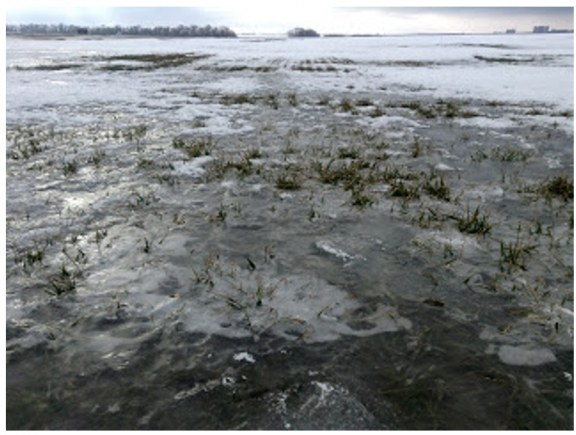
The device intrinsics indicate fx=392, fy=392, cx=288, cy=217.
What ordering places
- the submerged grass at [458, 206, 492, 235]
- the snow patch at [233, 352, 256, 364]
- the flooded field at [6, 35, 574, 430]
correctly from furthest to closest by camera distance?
the submerged grass at [458, 206, 492, 235] < the snow patch at [233, 352, 256, 364] < the flooded field at [6, 35, 574, 430]

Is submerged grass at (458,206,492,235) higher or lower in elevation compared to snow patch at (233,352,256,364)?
higher

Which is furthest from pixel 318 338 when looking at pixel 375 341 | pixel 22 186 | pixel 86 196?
pixel 22 186

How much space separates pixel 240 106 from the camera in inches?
466

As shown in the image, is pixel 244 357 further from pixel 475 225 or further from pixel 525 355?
pixel 475 225

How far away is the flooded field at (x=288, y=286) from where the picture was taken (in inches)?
87.9

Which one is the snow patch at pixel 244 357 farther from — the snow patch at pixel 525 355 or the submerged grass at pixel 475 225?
the submerged grass at pixel 475 225

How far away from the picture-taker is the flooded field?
2232 mm

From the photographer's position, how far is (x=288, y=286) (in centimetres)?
328

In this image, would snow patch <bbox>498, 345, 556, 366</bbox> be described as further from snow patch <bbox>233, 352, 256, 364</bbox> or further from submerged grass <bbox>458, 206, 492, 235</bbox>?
submerged grass <bbox>458, 206, 492, 235</bbox>

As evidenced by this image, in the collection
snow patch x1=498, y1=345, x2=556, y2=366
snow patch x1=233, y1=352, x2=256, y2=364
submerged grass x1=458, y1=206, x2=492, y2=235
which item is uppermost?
submerged grass x1=458, y1=206, x2=492, y2=235

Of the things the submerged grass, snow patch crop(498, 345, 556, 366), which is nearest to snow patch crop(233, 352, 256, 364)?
snow patch crop(498, 345, 556, 366)

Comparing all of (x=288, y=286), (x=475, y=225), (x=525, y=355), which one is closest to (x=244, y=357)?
(x=288, y=286)

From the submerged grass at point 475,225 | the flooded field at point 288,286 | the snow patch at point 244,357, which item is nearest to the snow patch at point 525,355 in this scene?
the flooded field at point 288,286

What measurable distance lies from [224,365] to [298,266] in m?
1.32
